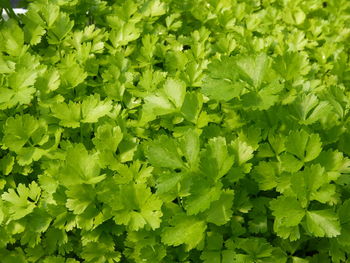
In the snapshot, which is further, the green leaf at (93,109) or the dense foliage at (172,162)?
the green leaf at (93,109)

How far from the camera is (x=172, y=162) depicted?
1.13 m

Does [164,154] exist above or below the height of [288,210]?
above

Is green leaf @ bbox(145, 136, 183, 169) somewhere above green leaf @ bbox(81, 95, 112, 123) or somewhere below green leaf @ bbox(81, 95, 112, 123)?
below

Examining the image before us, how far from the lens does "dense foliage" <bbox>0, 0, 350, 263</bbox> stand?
1.11 m

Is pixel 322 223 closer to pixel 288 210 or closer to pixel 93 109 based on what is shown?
pixel 288 210

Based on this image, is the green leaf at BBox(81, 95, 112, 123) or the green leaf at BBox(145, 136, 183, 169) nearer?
the green leaf at BBox(145, 136, 183, 169)

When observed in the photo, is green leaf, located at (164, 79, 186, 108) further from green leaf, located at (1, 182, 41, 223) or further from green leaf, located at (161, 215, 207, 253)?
green leaf, located at (1, 182, 41, 223)

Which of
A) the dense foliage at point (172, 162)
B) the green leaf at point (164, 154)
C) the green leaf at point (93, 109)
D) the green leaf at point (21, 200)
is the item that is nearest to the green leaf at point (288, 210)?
the dense foliage at point (172, 162)

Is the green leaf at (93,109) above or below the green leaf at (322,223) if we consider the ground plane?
above

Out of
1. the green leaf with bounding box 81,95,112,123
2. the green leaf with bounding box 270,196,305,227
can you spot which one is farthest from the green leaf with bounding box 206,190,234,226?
the green leaf with bounding box 81,95,112,123

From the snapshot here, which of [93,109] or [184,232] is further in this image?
[93,109]

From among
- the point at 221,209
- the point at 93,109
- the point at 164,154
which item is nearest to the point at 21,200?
the point at 93,109

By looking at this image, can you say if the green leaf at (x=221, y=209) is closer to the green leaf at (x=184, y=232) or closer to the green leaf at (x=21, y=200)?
the green leaf at (x=184, y=232)

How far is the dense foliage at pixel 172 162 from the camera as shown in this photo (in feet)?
3.65
